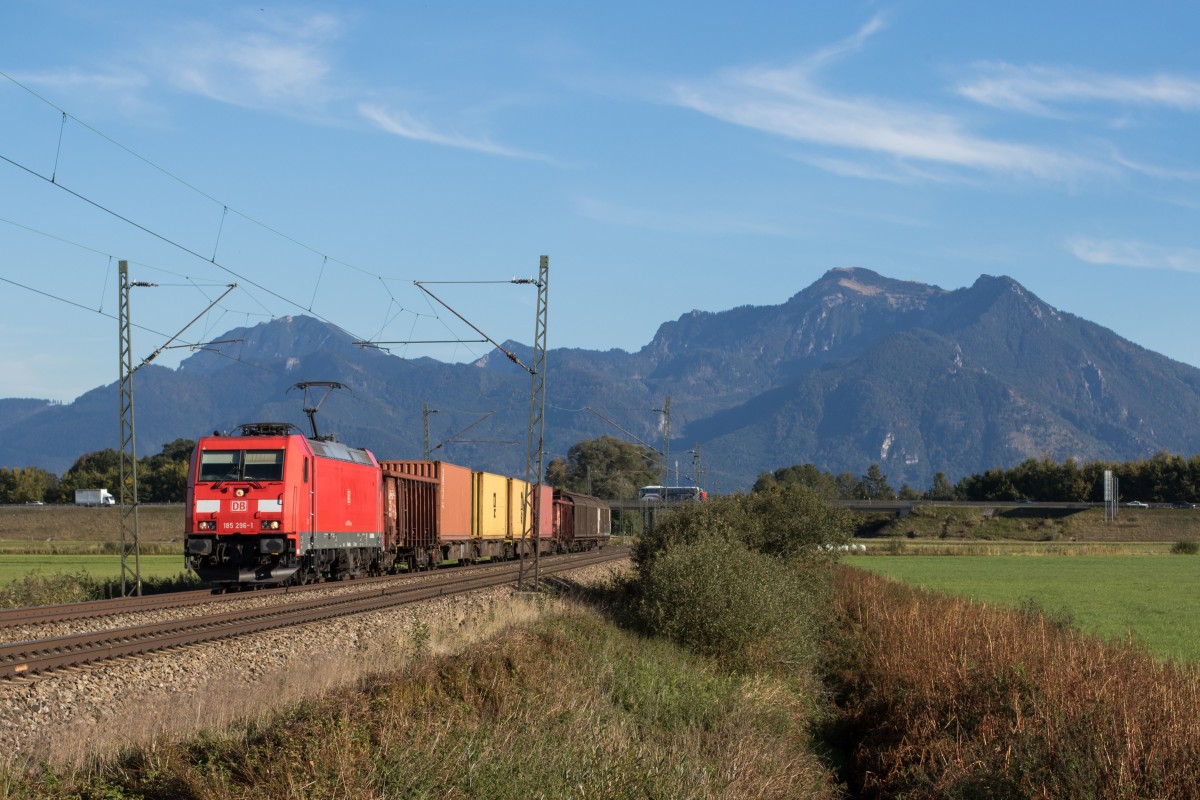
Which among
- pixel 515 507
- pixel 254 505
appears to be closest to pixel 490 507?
pixel 515 507

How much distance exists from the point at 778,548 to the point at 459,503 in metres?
16.6

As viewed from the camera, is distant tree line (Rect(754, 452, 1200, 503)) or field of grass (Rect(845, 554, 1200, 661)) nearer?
field of grass (Rect(845, 554, 1200, 661))

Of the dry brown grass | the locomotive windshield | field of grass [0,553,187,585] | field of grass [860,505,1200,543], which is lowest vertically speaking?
field of grass [860,505,1200,543]

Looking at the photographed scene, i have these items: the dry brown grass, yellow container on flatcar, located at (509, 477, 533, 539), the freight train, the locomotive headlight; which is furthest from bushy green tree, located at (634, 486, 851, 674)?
yellow container on flatcar, located at (509, 477, 533, 539)

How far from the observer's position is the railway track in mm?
16562

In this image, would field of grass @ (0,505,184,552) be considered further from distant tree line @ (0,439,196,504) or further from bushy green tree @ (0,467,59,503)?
bushy green tree @ (0,467,59,503)

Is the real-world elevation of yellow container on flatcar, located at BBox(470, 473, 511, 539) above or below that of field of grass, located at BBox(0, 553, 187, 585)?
above

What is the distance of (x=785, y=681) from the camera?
21.9 m

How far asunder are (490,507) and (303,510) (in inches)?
986

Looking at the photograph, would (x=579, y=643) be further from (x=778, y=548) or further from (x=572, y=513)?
(x=572, y=513)

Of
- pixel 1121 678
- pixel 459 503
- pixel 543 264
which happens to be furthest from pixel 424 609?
pixel 459 503

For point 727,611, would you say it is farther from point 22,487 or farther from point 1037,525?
point 22,487

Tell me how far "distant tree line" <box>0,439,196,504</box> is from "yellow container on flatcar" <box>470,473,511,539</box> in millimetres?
75320

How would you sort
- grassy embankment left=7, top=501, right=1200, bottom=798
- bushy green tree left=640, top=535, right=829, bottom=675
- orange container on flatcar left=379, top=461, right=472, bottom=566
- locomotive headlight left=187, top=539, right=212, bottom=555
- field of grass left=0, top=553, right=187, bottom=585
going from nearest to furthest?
1. grassy embankment left=7, top=501, right=1200, bottom=798
2. bushy green tree left=640, top=535, right=829, bottom=675
3. locomotive headlight left=187, top=539, right=212, bottom=555
4. orange container on flatcar left=379, top=461, right=472, bottom=566
5. field of grass left=0, top=553, right=187, bottom=585
